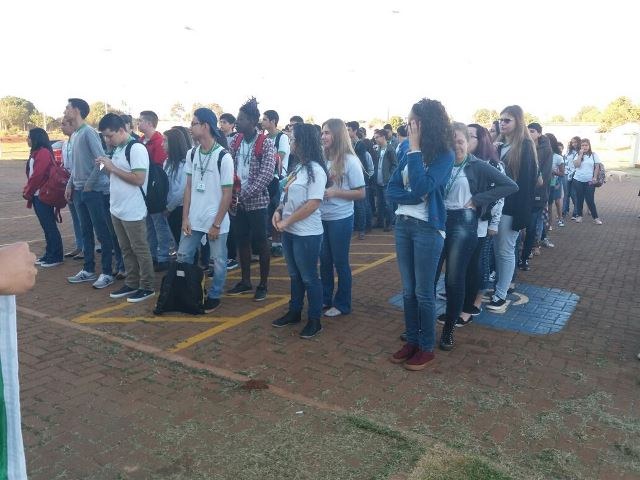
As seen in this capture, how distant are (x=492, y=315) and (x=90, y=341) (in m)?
3.93

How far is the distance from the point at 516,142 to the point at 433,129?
1967 mm

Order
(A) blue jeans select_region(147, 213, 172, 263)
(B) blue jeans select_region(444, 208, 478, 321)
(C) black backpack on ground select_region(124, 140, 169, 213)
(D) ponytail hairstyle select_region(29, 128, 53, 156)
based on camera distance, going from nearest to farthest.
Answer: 1. (B) blue jeans select_region(444, 208, 478, 321)
2. (C) black backpack on ground select_region(124, 140, 169, 213)
3. (D) ponytail hairstyle select_region(29, 128, 53, 156)
4. (A) blue jeans select_region(147, 213, 172, 263)

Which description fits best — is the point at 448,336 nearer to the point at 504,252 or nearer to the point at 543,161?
the point at 504,252

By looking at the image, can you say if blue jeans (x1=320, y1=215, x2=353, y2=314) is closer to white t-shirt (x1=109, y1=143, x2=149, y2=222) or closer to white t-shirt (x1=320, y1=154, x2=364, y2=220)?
white t-shirt (x1=320, y1=154, x2=364, y2=220)

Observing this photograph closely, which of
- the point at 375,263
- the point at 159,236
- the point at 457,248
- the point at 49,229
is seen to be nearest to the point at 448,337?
the point at 457,248

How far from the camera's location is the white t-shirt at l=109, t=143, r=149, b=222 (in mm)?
5332

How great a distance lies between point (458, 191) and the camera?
425 centimetres

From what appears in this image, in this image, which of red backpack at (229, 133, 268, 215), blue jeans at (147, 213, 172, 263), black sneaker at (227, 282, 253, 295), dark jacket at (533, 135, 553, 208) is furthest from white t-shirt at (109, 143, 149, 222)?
dark jacket at (533, 135, 553, 208)

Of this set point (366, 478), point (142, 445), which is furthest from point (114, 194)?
point (366, 478)

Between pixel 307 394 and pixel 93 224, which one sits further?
pixel 93 224

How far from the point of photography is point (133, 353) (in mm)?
4277

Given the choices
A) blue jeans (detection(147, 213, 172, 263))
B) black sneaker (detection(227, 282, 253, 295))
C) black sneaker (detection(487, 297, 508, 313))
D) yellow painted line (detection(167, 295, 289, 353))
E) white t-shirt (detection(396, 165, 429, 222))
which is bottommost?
black sneaker (detection(487, 297, 508, 313))

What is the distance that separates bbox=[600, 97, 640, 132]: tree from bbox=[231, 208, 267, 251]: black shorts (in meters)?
62.3

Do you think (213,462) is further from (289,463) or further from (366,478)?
(366,478)
